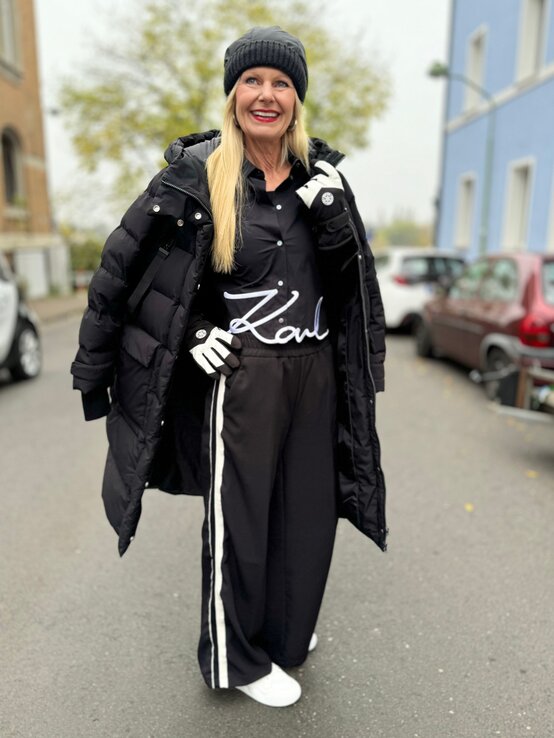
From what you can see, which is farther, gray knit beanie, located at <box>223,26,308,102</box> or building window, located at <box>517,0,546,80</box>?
building window, located at <box>517,0,546,80</box>

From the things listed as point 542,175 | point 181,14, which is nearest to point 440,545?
point 542,175

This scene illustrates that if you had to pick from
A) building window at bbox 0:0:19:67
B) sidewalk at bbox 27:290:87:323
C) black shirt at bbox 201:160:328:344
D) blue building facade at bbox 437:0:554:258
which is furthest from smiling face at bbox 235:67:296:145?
building window at bbox 0:0:19:67

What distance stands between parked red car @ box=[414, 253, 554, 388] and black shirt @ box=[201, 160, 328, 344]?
4.16m

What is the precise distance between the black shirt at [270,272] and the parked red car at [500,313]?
4163 mm

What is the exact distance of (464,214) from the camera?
1898 cm

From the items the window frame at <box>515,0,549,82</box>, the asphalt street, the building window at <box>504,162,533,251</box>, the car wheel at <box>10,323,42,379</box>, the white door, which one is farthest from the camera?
the building window at <box>504,162,533,251</box>

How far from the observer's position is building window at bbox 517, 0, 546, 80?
14164 millimetres

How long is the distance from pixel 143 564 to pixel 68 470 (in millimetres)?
1636

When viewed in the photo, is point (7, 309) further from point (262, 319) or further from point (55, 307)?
point (55, 307)

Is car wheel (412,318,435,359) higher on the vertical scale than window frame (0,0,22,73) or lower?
lower

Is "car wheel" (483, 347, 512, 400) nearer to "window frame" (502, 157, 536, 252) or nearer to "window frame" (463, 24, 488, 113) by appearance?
"window frame" (502, 157, 536, 252)

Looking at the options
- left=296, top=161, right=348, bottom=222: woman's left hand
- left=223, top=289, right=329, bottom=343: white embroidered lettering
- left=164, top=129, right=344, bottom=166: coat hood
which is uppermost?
left=164, top=129, right=344, bottom=166: coat hood

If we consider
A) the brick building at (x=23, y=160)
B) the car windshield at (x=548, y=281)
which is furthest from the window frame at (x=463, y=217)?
the car windshield at (x=548, y=281)

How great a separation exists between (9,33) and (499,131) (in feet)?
46.0
